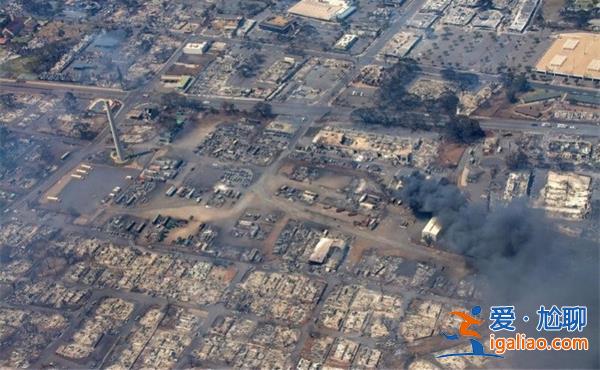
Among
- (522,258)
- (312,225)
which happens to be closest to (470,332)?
(522,258)

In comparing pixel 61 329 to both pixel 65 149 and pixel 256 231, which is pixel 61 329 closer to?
pixel 256 231

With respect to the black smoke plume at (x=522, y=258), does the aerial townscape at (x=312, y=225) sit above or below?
below

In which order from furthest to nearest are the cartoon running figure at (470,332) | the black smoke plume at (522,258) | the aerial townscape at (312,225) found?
the aerial townscape at (312,225) < the cartoon running figure at (470,332) < the black smoke plume at (522,258)

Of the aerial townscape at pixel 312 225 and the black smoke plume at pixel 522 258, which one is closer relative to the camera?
the black smoke plume at pixel 522 258

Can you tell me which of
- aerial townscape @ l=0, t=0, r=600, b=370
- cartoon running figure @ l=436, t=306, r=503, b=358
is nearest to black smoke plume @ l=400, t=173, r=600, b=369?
aerial townscape @ l=0, t=0, r=600, b=370

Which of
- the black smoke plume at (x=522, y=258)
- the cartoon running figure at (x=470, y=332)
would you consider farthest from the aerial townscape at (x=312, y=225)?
the cartoon running figure at (x=470, y=332)

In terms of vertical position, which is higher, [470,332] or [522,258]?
[522,258]

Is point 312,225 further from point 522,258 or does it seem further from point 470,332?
point 522,258

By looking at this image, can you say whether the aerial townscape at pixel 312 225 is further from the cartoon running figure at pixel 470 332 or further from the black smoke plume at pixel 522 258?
the cartoon running figure at pixel 470 332

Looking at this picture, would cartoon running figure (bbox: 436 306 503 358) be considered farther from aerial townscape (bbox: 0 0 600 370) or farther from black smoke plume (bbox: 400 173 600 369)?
black smoke plume (bbox: 400 173 600 369)

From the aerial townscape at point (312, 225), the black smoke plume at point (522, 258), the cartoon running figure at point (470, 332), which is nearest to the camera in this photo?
the black smoke plume at point (522, 258)
